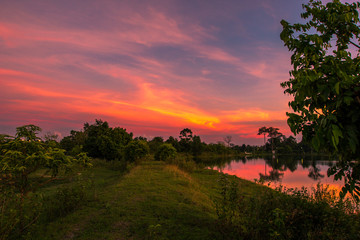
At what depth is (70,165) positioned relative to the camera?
185 inches

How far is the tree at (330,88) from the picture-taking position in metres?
2.17

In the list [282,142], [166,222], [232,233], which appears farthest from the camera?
[282,142]

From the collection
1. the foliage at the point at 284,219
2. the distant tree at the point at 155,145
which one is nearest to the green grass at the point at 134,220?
the foliage at the point at 284,219

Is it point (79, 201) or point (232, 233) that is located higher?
point (232, 233)

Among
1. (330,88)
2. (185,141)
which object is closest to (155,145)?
(185,141)

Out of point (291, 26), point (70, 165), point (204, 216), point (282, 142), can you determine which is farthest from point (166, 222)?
point (282, 142)

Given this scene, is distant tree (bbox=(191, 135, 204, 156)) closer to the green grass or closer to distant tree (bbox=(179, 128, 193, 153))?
distant tree (bbox=(179, 128, 193, 153))

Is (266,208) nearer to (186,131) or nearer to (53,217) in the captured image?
(53,217)

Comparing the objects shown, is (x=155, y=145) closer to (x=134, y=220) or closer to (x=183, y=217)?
(x=183, y=217)

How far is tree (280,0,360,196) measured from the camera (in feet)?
7.12

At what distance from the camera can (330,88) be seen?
2312 millimetres

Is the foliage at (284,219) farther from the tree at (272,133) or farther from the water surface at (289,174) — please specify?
the tree at (272,133)

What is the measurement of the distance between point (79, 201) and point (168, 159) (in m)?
18.6

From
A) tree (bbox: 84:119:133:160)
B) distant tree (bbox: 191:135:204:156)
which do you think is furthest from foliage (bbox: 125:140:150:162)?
distant tree (bbox: 191:135:204:156)
